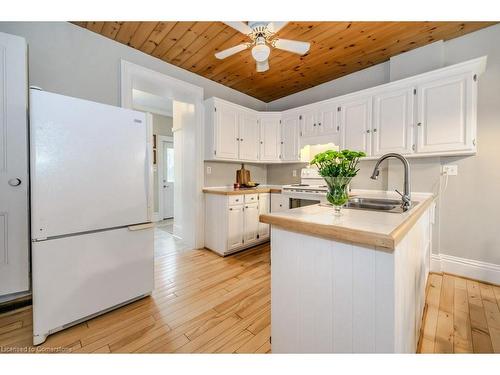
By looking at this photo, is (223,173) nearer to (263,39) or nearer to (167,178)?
(263,39)

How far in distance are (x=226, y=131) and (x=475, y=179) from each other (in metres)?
2.98

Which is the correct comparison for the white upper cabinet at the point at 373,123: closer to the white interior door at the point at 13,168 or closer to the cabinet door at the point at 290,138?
the cabinet door at the point at 290,138

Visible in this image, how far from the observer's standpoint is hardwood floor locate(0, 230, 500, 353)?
1353mm

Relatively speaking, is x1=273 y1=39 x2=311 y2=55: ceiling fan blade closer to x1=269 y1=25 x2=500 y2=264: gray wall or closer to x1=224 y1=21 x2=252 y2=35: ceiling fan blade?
x1=224 y1=21 x2=252 y2=35: ceiling fan blade

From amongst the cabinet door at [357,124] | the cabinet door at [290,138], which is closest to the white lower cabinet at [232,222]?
the cabinet door at [290,138]

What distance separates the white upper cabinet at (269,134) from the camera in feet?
11.9

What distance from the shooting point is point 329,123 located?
9.75 feet

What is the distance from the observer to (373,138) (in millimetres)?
2564

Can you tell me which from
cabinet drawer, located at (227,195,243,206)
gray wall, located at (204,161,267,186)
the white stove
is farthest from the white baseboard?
gray wall, located at (204,161,267,186)

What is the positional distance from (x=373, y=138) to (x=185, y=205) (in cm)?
282

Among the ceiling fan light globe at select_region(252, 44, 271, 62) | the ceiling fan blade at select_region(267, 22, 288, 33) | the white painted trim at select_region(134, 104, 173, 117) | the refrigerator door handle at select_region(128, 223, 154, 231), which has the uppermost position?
the white painted trim at select_region(134, 104, 173, 117)

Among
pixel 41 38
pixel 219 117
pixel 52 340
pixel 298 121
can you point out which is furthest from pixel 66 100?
pixel 298 121

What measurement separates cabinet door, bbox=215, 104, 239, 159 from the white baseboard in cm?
288

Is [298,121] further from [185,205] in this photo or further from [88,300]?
[88,300]
